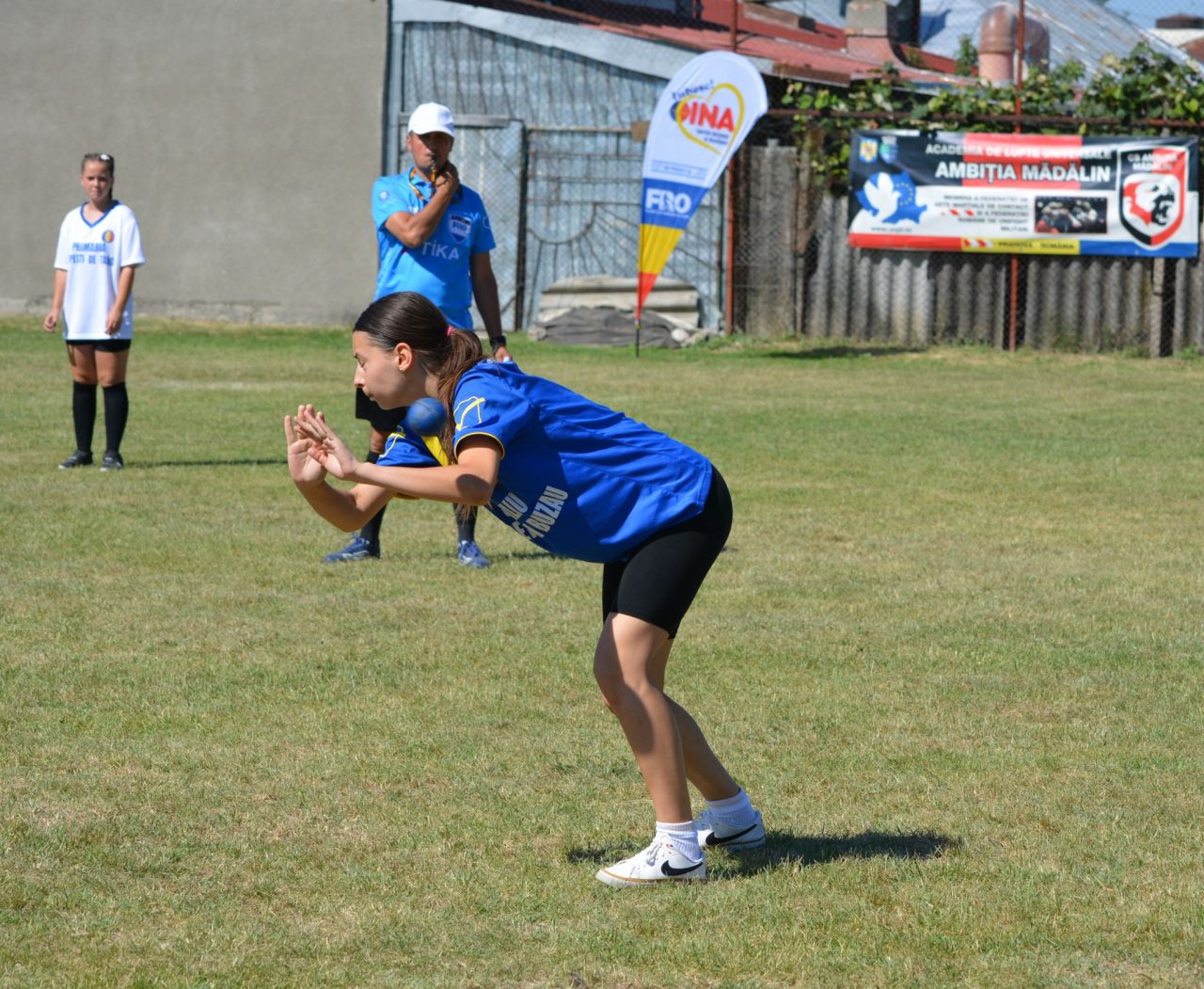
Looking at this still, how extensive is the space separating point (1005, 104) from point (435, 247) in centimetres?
1298

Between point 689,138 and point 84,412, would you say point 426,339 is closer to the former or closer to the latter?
point 84,412

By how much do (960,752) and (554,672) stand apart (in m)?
1.58

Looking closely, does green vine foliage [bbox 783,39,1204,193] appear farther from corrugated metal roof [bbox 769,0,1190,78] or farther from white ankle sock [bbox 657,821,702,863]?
white ankle sock [bbox 657,821,702,863]

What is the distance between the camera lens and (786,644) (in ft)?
22.0

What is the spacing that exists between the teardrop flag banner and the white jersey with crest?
9.13m

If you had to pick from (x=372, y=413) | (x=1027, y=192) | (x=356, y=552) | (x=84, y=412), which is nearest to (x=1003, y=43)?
(x=1027, y=192)

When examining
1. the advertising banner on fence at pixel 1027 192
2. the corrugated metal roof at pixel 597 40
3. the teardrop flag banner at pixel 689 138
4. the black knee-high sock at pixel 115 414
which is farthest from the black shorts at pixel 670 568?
the corrugated metal roof at pixel 597 40

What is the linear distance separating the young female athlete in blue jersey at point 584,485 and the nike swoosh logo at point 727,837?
18cm

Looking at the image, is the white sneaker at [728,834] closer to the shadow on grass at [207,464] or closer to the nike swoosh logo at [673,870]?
the nike swoosh logo at [673,870]

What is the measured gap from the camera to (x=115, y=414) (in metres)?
11.2

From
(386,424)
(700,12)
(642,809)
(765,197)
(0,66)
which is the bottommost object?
(642,809)

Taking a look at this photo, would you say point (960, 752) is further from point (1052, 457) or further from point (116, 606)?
point (1052, 457)

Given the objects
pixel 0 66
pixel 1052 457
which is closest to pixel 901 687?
pixel 1052 457

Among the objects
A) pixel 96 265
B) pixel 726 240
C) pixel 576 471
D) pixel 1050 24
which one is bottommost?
pixel 576 471
